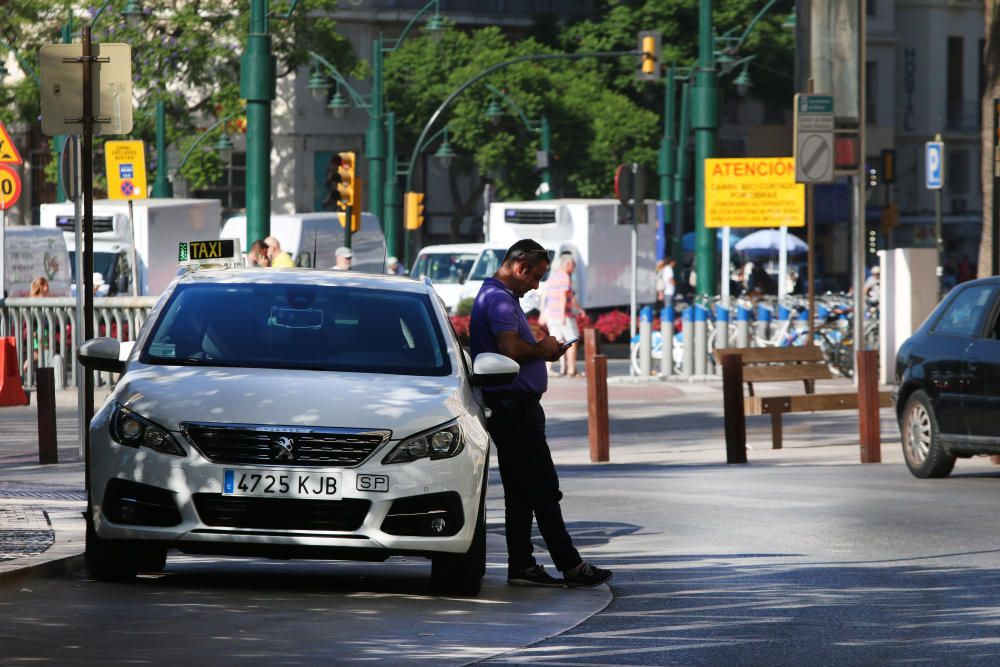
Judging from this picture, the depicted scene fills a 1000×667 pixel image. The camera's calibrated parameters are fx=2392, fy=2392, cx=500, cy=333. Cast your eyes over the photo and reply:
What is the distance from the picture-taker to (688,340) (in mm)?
32938

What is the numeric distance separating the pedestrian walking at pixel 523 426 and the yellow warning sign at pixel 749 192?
26.5 meters

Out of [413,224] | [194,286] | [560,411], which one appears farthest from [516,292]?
[413,224]

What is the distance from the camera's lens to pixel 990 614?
10.2 metres

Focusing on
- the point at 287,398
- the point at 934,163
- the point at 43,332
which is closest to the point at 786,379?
the point at 43,332

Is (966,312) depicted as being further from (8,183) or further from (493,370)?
(8,183)

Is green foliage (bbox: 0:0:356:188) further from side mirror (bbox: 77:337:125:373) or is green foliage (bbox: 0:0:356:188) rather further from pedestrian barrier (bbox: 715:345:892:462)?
side mirror (bbox: 77:337:125:373)

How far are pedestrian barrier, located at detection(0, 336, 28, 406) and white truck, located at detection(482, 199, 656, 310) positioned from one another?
20091mm

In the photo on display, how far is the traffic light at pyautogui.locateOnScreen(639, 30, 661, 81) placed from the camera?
143 ft

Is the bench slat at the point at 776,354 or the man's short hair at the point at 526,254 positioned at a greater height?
the man's short hair at the point at 526,254

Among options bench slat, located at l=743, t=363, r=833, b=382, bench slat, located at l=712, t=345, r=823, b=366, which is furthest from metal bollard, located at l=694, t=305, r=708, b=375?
bench slat, located at l=743, t=363, r=833, b=382

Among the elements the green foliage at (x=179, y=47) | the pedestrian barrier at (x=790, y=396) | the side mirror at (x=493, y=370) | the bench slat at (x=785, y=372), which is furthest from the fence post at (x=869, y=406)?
the green foliage at (x=179, y=47)

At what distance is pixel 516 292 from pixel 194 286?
5.08 ft

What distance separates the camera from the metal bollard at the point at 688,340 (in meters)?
32.9

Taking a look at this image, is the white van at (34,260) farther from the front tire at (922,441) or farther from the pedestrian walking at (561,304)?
the front tire at (922,441)
